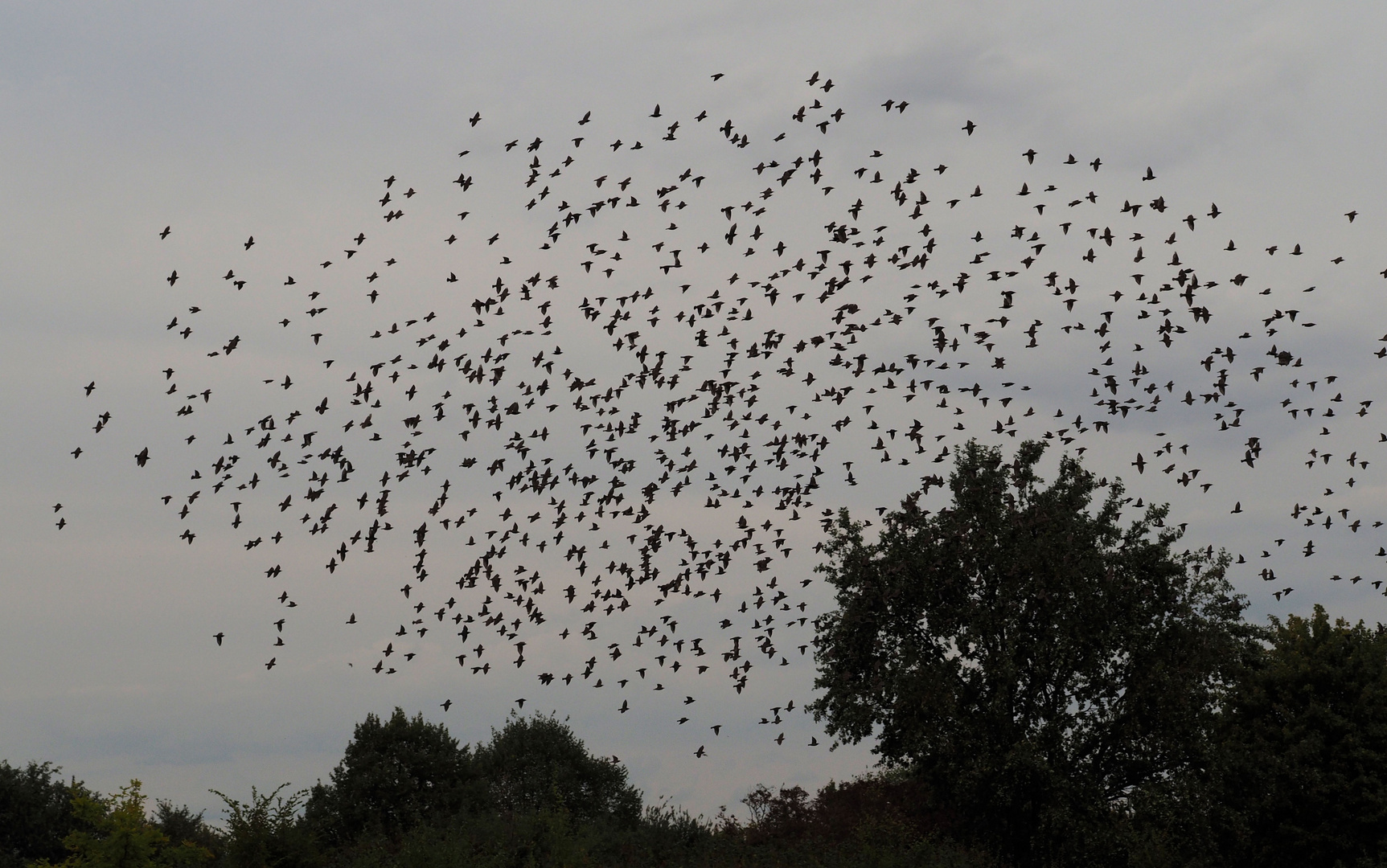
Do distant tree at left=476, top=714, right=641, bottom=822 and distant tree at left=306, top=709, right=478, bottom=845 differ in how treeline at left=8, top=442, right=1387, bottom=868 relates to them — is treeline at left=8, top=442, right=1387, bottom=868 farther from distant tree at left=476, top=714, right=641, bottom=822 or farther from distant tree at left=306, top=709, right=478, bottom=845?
distant tree at left=476, top=714, right=641, bottom=822

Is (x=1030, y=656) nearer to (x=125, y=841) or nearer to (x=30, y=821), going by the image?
(x=125, y=841)

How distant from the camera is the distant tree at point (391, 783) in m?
47.9

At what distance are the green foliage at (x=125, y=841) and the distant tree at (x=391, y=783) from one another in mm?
12125

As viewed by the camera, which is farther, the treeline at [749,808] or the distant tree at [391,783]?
the distant tree at [391,783]

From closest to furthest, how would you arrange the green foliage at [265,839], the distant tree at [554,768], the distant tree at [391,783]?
the green foliage at [265,839]
the distant tree at [391,783]
the distant tree at [554,768]

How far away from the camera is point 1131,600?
134 feet

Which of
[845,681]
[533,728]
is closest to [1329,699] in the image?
[845,681]

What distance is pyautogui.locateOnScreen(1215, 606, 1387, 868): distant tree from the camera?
1668 inches

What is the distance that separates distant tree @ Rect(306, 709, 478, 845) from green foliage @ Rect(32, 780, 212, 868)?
39.8 feet

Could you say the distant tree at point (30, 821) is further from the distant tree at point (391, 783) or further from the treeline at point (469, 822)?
the distant tree at point (391, 783)

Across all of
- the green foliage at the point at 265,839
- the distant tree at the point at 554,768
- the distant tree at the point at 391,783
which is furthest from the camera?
the distant tree at the point at 554,768

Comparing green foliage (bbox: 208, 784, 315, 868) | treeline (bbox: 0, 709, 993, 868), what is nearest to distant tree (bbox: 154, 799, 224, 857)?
treeline (bbox: 0, 709, 993, 868)

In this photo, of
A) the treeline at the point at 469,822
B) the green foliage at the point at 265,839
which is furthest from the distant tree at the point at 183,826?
the green foliage at the point at 265,839

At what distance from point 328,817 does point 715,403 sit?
2859 cm
